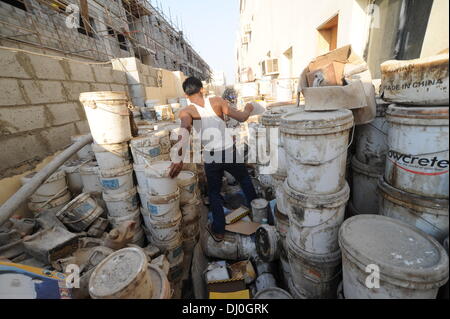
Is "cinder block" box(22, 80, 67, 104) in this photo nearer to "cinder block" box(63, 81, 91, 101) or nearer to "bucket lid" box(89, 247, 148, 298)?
"cinder block" box(63, 81, 91, 101)

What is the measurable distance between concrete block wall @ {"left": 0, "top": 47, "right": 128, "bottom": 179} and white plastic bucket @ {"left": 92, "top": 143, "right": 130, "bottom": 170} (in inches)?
60.5

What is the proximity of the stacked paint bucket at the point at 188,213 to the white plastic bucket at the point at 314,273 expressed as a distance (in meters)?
1.64

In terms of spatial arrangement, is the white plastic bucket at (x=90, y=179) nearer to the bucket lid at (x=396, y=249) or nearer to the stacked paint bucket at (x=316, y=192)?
the stacked paint bucket at (x=316, y=192)

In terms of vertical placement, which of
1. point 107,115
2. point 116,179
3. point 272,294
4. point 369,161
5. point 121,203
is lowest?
point 272,294

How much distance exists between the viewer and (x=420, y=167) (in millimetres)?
1321

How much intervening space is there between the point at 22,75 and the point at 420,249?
5540mm

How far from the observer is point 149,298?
149cm

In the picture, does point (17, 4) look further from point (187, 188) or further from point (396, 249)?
point (396, 249)

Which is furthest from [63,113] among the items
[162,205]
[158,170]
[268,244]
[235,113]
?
[268,244]

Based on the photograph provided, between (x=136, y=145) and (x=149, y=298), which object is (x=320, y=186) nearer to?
(x=149, y=298)

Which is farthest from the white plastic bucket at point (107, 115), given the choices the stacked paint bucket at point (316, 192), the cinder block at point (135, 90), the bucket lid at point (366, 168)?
the cinder block at point (135, 90)

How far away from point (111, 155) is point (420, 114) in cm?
318

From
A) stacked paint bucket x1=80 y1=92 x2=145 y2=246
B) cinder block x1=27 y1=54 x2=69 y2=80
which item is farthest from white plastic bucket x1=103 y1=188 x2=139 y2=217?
cinder block x1=27 y1=54 x2=69 y2=80

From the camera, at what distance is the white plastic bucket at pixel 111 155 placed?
2.74m
